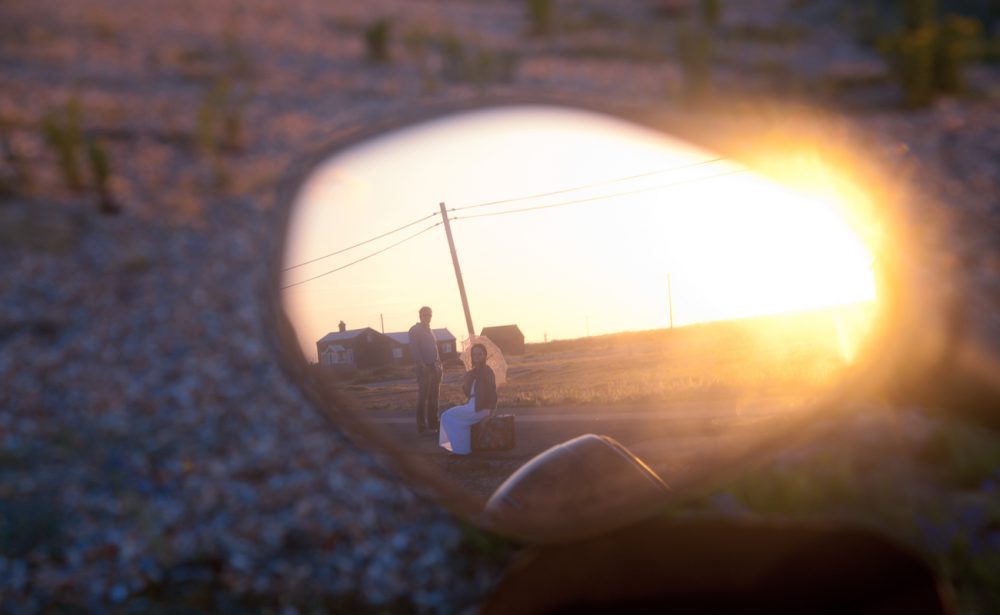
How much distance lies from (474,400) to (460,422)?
0.04 metres

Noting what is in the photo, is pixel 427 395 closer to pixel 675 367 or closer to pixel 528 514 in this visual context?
pixel 528 514

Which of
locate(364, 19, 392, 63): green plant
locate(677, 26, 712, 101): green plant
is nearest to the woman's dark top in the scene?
locate(677, 26, 712, 101): green plant

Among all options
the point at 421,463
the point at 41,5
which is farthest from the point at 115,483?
the point at 41,5

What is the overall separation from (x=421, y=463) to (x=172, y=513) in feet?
10.5

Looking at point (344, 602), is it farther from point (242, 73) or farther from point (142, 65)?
point (142, 65)

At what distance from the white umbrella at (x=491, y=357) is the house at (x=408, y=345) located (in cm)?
2

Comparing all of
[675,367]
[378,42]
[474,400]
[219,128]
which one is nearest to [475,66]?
[378,42]

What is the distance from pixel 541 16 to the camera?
53.4 feet

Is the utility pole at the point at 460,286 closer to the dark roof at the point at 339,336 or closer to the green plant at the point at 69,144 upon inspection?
the dark roof at the point at 339,336

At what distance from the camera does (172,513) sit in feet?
12.8

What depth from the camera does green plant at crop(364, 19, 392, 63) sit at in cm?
1256

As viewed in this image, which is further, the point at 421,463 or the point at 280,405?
the point at 280,405

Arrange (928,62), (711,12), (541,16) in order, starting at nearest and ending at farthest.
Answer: (928,62) < (541,16) < (711,12)

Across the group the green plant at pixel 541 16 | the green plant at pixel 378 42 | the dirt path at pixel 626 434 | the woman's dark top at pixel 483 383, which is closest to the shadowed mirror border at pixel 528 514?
the dirt path at pixel 626 434
